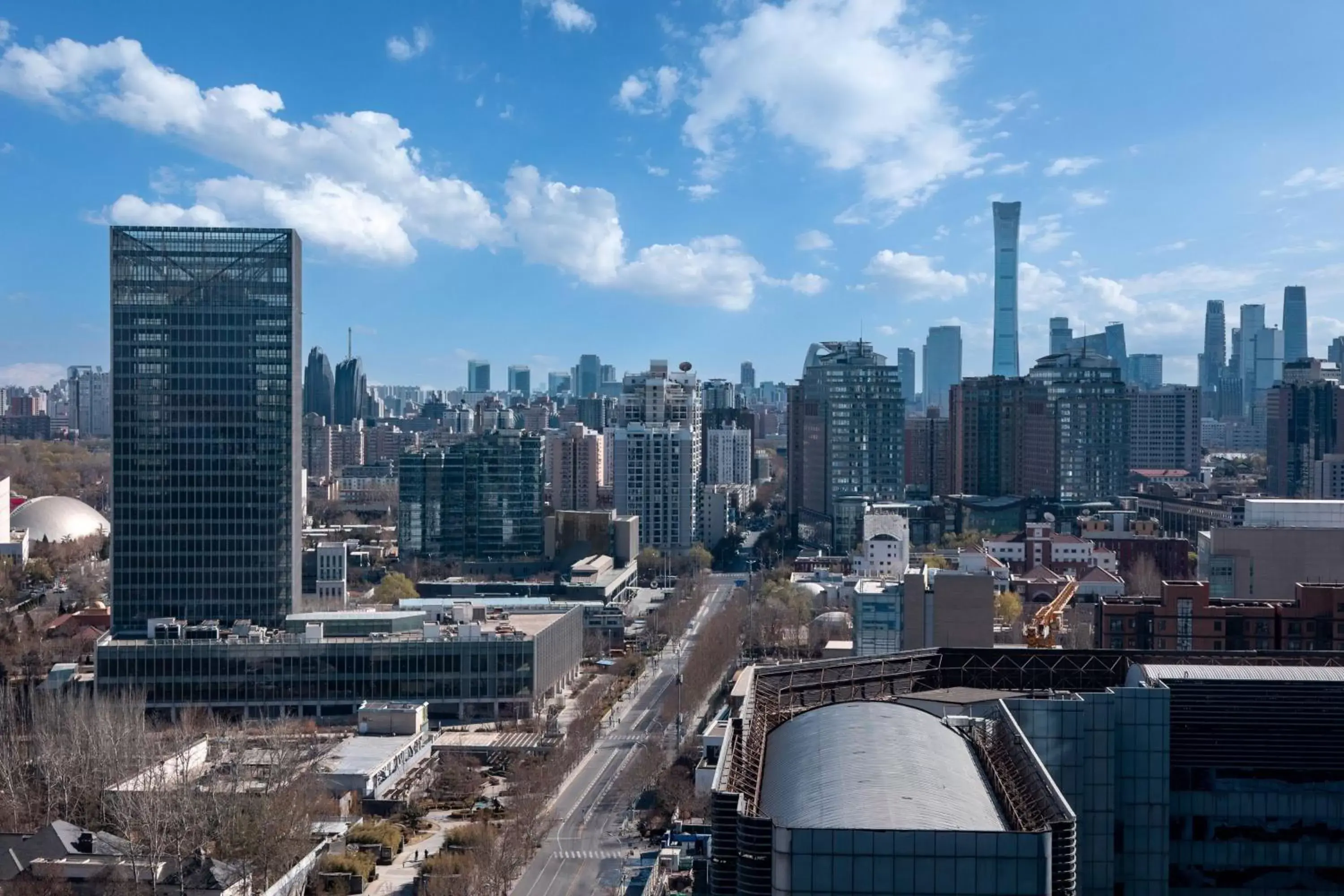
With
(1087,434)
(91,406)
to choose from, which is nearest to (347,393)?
(91,406)

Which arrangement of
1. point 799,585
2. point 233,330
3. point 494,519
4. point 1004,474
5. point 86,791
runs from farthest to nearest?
1. point 1004,474
2. point 494,519
3. point 799,585
4. point 233,330
5. point 86,791

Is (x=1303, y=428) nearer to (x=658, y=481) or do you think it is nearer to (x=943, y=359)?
(x=658, y=481)

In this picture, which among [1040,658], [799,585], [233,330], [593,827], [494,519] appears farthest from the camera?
[494,519]

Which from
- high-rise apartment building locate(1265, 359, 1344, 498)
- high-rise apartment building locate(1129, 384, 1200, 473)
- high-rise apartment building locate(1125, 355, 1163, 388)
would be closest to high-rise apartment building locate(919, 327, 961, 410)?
high-rise apartment building locate(1125, 355, 1163, 388)

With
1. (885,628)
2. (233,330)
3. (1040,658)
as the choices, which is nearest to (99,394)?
(233,330)

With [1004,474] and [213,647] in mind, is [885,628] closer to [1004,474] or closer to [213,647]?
[213,647]

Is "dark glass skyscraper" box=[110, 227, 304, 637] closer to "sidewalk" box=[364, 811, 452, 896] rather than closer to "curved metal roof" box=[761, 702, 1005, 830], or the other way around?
"sidewalk" box=[364, 811, 452, 896]

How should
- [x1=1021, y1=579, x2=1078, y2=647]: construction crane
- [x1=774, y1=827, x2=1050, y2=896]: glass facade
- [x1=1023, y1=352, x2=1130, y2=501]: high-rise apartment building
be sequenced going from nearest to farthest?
[x1=774, y1=827, x2=1050, y2=896]: glass facade, [x1=1021, y1=579, x2=1078, y2=647]: construction crane, [x1=1023, y1=352, x2=1130, y2=501]: high-rise apartment building
